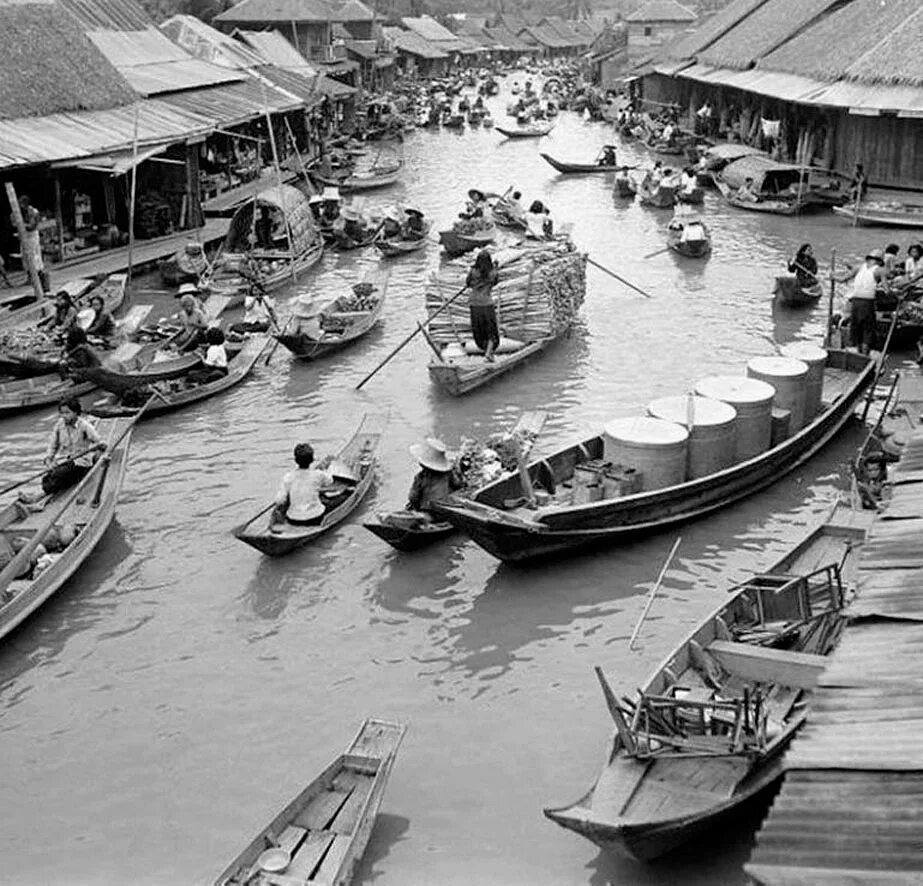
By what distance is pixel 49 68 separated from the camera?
2248 centimetres

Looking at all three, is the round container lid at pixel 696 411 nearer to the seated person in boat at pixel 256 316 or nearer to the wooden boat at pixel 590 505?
the wooden boat at pixel 590 505

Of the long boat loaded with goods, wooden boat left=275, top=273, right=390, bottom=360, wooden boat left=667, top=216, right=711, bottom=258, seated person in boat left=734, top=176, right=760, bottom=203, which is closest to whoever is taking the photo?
the long boat loaded with goods

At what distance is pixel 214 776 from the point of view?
8.26 m

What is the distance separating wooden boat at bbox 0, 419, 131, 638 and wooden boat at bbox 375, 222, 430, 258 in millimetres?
12429

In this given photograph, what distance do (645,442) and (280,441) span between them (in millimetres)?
5261

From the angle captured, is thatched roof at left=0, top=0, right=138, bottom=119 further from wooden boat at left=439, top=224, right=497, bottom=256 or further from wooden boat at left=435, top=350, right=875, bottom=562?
wooden boat at left=435, top=350, right=875, bottom=562

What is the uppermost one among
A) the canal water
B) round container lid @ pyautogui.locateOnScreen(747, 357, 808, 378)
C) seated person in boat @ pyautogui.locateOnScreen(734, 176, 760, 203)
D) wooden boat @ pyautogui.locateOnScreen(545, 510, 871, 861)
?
round container lid @ pyautogui.locateOnScreen(747, 357, 808, 378)

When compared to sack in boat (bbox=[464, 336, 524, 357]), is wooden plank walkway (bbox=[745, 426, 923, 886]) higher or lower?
higher

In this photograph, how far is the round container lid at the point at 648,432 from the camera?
1145 centimetres

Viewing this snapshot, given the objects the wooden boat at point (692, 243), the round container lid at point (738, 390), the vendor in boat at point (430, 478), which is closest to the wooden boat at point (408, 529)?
the vendor in boat at point (430, 478)

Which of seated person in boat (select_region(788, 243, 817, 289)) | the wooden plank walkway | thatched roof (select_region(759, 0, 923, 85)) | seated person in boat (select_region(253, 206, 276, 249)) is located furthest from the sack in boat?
thatched roof (select_region(759, 0, 923, 85))

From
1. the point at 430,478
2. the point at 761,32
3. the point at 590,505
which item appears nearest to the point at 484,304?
the point at 430,478

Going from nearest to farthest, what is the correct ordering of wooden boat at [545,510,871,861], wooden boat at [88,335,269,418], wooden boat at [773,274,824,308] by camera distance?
1. wooden boat at [545,510,871,861]
2. wooden boat at [88,335,269,418]
3. wooden boat at [773,274,824,308]

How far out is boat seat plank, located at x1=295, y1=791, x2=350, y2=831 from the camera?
7.23m
